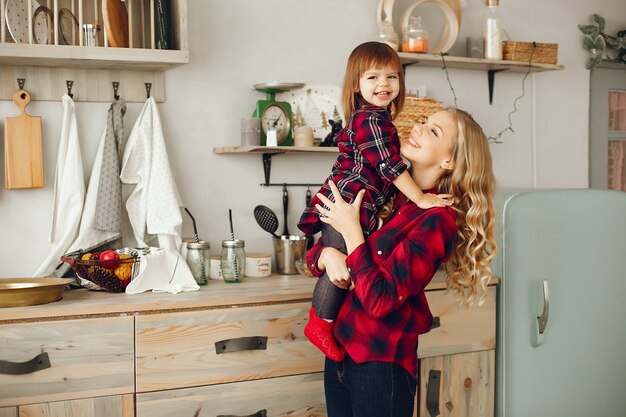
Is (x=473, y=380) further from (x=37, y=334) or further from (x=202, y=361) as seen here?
(x=37, y=334)

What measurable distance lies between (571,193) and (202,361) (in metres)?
1.57

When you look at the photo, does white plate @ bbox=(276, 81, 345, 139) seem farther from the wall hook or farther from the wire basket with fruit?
the wire basket with fruit

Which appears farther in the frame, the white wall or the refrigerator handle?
the refrigerator handle

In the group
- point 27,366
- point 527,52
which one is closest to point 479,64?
point 527,52

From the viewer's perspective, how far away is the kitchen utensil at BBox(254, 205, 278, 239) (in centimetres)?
299

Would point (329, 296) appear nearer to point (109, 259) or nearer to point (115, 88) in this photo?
point (109, 259)

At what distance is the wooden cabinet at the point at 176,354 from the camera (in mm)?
2219

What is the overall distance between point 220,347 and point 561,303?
1373 mm

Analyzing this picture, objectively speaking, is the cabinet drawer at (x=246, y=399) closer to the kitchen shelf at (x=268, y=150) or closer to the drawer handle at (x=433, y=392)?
the drawer handle at (x=433, y=392)

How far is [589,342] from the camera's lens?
119 inches

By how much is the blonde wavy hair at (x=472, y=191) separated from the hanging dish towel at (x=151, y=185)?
1.16 metres

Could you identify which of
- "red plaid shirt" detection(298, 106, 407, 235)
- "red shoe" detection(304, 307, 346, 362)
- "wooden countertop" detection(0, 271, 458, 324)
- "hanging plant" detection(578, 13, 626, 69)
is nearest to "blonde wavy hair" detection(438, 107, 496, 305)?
"red plaid shirt" detection(298, 106, 407, 235)

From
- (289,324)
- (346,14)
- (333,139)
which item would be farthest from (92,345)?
(346,14)

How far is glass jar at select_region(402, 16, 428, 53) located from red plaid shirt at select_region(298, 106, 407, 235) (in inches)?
44.6
